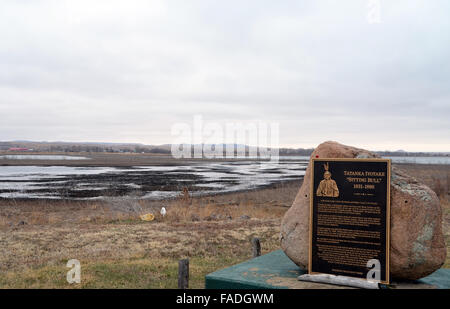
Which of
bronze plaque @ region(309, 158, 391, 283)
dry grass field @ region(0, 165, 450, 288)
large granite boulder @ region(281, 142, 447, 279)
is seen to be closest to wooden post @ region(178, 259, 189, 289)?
dry grass field @ region(0, 165, 450, 288)

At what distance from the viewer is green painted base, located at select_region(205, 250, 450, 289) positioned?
7102mm

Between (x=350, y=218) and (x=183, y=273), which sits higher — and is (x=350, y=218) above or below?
above

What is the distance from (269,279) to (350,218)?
1.82 metres

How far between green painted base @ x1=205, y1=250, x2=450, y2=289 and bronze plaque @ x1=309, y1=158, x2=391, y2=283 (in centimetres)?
49

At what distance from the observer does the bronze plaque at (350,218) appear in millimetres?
6992

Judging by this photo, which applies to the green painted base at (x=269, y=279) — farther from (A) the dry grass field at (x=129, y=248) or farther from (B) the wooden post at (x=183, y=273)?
(A) the dry grass field at (x=129, y=248)

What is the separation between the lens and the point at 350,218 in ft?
23.6

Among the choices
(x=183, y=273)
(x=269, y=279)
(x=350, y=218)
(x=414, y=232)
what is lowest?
(x=183, y=273)

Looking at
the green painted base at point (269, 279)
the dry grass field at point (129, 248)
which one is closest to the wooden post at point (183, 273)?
the green painted base at point (269, 279)

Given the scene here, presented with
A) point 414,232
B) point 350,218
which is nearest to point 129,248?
point 350,218

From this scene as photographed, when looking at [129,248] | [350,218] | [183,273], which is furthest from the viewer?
[129,248]

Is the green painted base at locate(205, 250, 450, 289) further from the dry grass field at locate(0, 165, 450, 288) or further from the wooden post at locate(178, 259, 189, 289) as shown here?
the dry grass field at locate(0, 165, 450, 288)

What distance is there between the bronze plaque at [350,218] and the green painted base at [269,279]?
1.61 ft

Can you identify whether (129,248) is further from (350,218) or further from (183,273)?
(350,218)
